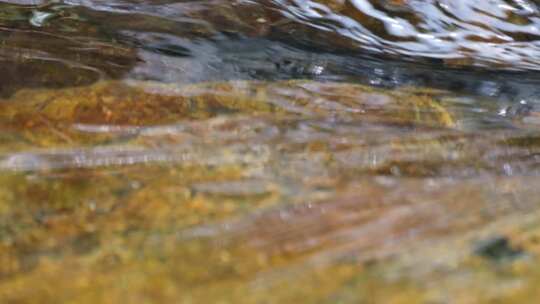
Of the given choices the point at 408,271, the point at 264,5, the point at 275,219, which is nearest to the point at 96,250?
the point at 275,219

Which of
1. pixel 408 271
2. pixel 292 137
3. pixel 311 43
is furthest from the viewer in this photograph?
pixel 311 43

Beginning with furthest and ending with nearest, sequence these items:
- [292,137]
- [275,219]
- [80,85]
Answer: [80,85], [292,137], [275,219]

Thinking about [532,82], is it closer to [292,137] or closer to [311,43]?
[311,43]

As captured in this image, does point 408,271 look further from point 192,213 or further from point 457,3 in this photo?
point 457,3

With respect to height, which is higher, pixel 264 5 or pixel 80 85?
pixel 264 5

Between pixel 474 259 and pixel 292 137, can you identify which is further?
pixel 292 137

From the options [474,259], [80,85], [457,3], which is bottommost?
[80,85]
